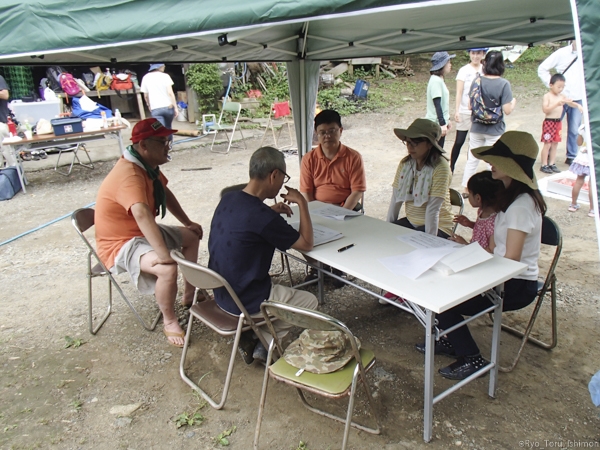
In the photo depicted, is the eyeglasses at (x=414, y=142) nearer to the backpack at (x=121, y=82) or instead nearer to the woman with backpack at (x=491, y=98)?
the woman with backpack at (x=491, y=98)

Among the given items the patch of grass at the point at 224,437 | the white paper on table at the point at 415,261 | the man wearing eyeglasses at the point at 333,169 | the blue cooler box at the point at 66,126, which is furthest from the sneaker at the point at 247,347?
the blue cooler box at the point at 66,126

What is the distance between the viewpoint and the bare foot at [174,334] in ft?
9.87

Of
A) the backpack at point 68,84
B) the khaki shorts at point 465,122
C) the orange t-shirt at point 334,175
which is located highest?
the backpack at point 68,84

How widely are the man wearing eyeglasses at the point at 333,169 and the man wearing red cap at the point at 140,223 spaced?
1.18m

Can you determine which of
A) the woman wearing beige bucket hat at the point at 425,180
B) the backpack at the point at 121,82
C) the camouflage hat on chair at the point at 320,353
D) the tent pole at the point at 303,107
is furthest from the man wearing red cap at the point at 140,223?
the backpack at the point at 121,82

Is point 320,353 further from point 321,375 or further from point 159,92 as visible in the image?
point 159,92

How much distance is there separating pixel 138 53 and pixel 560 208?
4905 millimetres

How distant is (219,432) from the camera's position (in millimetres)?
2279

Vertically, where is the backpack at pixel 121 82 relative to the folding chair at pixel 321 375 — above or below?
above

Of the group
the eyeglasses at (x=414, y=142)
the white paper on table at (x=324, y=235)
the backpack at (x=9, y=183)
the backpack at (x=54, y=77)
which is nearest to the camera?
the white paper on table at (x=324, y=235)

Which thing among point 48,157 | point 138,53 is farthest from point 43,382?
point 48,157

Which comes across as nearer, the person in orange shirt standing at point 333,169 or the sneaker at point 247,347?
the sneaker at point 247,347

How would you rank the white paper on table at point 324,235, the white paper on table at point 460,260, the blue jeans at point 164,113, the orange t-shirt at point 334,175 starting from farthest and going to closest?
the blue jeans at point 164,113, the orange t-shirt at point 334,175, the white paper on table at point 324,235, the white paper on table at point 460,260

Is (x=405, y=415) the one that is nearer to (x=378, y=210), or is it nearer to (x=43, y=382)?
(x=43, y=382)
